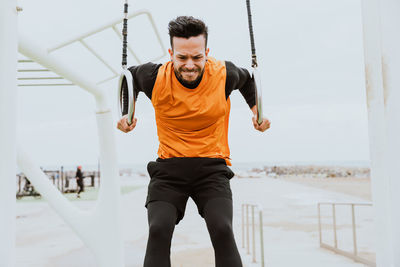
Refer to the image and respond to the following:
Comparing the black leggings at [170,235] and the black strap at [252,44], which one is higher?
the black strap at [252,44]

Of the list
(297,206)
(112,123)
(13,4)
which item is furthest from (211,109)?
(297,206)

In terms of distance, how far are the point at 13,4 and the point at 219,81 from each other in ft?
3.11

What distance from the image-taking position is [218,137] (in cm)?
187

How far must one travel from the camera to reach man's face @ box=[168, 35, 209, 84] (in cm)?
171

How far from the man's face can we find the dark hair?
20 millimetres

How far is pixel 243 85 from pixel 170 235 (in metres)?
0.89

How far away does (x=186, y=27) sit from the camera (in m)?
1.71

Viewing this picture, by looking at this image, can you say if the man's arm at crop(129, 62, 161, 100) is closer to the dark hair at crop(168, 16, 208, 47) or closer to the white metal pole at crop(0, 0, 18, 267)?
the dark hair at crop(168, 16, 208, 47)

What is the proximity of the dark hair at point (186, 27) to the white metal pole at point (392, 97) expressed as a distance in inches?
30.5

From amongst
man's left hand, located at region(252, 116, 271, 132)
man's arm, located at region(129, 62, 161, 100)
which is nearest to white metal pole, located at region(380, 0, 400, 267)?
man's left hand, located at region(252, 116, 271, 132)

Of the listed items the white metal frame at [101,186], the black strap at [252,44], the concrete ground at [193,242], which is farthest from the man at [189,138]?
the concrete ground at [193,242]

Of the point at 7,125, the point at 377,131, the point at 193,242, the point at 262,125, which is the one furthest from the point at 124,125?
the point at 193,242

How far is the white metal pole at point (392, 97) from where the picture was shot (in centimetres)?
149

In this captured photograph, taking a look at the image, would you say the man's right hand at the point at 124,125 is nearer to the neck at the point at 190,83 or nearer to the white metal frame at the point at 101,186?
the neck at the point at 190,83
